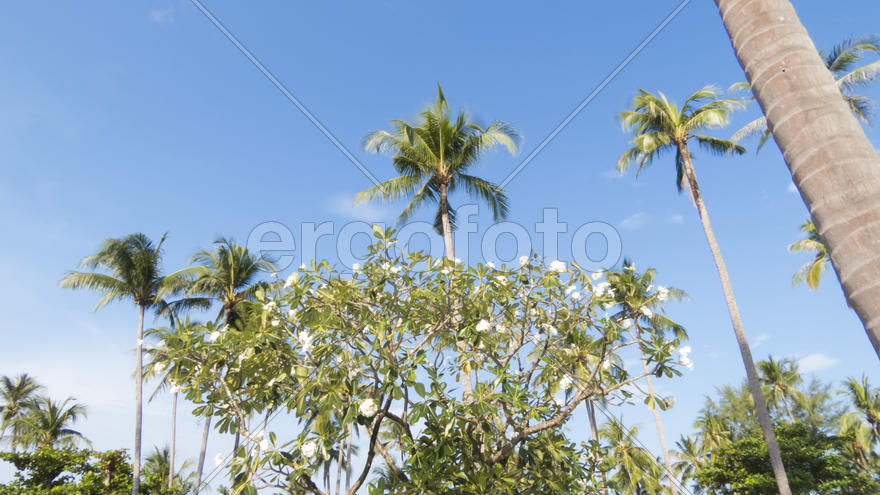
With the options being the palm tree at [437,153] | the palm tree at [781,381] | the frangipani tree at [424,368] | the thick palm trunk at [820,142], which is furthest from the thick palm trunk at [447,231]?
the palm tree at [781,381]

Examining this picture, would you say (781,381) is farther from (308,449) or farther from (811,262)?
(308,449)

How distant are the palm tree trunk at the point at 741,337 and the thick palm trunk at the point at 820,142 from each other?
1506cm

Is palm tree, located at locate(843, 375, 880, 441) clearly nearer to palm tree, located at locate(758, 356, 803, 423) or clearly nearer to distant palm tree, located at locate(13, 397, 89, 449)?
palm tree, located at locate(758, 356, 803, 423)

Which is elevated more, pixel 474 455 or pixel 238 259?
pixel 238 259

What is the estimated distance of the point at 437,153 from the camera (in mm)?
15031

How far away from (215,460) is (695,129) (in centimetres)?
1933

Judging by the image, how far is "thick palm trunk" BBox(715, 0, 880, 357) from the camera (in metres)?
2.09

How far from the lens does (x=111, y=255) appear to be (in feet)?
72.8

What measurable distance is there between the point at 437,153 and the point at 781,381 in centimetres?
3717

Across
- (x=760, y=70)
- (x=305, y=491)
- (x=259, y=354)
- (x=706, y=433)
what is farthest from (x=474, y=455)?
(x=706, y=433)

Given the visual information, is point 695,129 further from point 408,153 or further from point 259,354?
point 259,354

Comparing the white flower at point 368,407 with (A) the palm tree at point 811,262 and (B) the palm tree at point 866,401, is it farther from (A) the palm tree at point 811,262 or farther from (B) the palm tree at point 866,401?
(B) the palm tree at point 866,401

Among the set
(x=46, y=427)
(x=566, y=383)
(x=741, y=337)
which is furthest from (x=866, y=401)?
(x=46, y=427)

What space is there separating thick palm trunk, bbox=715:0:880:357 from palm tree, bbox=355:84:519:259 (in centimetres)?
1155
